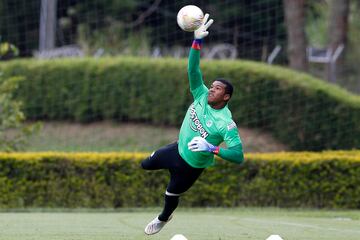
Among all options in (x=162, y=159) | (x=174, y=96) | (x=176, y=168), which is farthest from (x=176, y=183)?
(x=174, y=96)

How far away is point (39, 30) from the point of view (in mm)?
36219

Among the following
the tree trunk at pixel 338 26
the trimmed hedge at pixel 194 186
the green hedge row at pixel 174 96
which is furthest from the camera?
the tree trunk at pixel 338 26

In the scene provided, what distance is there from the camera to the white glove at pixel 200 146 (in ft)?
33.6

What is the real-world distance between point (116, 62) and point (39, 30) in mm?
10659

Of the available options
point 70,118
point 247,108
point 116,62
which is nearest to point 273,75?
point 247,108

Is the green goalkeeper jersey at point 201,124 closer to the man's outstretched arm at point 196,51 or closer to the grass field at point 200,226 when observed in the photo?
the man's outstretched arm at point 196,51

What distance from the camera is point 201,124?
11055 millimetres

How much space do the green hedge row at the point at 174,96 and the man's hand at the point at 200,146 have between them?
47.0 feet

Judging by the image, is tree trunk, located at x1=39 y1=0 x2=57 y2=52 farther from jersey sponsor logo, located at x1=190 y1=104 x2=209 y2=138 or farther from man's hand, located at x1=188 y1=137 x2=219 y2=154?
man's hand, located at x1=188 y1=137 x2=219 y2=154

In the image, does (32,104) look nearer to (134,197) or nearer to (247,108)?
(247,108)

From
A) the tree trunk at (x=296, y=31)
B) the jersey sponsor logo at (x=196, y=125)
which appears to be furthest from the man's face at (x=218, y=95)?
the tree trunk at (x=296, y=31)

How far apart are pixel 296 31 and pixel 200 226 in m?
15.7

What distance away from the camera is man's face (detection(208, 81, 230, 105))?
11.0 metres

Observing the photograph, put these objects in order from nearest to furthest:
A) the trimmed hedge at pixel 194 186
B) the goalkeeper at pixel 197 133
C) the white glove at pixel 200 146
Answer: the white glove at pixel 200 146 < the goalkeeper at pixel 197 133 < the trimmed hedge at pixel 194 186
